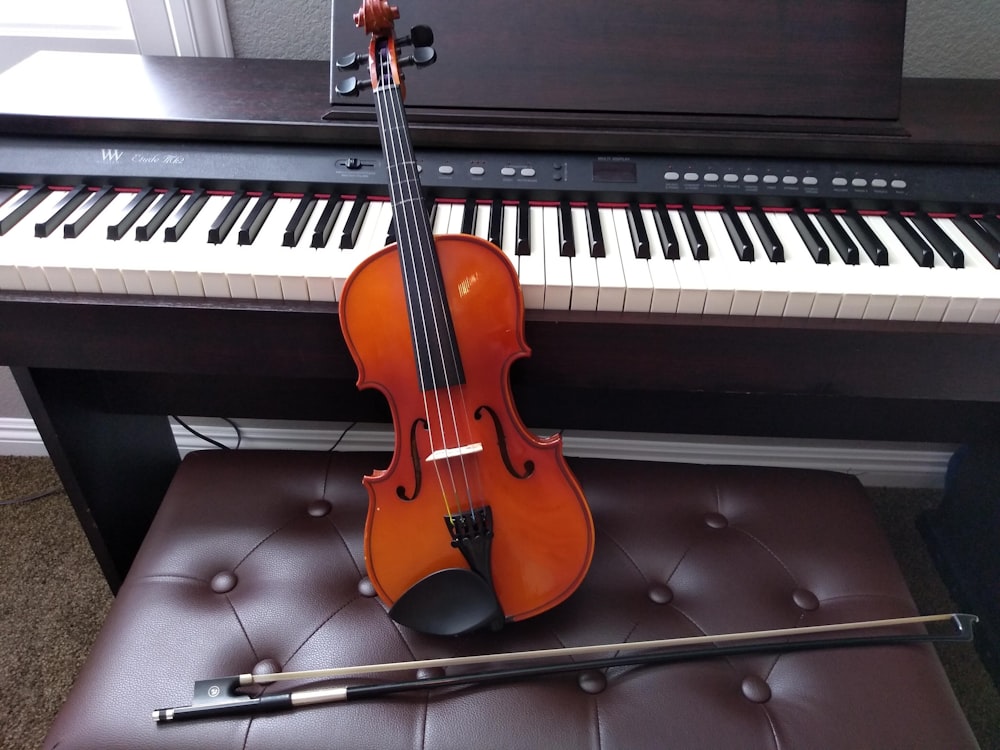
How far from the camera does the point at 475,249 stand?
0.77 m

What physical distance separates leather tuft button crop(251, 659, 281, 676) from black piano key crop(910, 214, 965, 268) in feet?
3.00

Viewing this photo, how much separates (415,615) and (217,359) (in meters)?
0.40

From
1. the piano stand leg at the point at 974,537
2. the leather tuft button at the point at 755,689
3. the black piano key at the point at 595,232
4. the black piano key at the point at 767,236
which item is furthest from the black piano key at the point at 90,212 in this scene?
the piano stand leg at the point at 974,537

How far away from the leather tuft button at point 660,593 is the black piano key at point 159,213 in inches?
29.5

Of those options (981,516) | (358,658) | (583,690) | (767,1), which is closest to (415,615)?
(358,658)

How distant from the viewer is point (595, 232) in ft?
2.88

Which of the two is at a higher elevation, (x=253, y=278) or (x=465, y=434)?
(x=253, y=278)

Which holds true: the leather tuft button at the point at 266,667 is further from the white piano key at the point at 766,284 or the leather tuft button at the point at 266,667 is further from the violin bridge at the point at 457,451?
the white piano key at the point at 766,284

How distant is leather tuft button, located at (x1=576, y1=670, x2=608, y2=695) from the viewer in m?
0.75

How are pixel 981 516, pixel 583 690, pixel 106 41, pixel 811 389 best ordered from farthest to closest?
pixel 981 516 → pixel 106 41 → pixel 811 389 → pixel 583 690

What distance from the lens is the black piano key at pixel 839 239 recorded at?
85cm

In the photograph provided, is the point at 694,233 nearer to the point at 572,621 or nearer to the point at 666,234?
the point at 666,234

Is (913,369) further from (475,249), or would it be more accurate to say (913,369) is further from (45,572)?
(45,572)

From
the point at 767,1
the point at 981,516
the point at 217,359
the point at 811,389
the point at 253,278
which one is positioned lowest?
the point at 981,516
